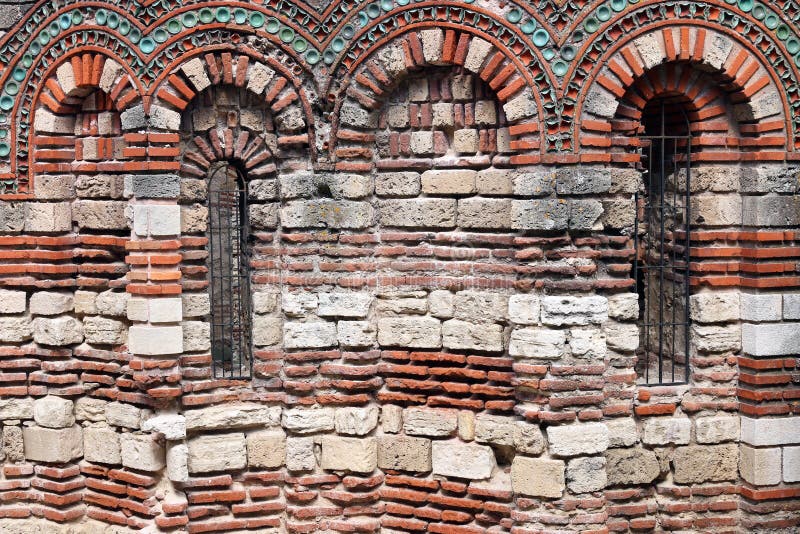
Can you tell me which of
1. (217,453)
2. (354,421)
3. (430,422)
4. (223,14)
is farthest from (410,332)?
(223,14)

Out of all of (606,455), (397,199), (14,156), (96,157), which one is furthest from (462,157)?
(14,156)

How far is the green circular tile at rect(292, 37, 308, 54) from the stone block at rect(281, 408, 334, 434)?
2.73 meters

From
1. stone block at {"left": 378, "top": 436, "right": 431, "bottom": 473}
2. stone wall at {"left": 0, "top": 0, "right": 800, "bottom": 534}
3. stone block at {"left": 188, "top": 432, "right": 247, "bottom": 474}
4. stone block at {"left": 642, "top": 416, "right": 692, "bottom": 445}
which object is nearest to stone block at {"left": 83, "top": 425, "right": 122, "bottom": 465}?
stone wall at {"left": 0, "top": 0, "right": 800, "bottom": 534}

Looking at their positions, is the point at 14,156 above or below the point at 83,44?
below

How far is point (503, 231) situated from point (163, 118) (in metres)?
2.65

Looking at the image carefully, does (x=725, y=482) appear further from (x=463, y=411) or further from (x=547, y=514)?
(x=463, y=411)

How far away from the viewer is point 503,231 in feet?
22.0

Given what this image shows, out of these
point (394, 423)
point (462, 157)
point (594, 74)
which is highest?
point (594, 74)

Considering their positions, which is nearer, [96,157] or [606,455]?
[606,455]

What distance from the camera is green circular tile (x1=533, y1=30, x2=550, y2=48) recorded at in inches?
249

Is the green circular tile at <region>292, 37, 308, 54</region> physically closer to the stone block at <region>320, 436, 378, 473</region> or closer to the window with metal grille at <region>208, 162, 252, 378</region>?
the window with metal grille at <region>208, 162, 252, 378</region>

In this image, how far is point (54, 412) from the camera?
23.9ft

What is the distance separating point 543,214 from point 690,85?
1.52 metres

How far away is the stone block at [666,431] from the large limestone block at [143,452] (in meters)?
3.69
